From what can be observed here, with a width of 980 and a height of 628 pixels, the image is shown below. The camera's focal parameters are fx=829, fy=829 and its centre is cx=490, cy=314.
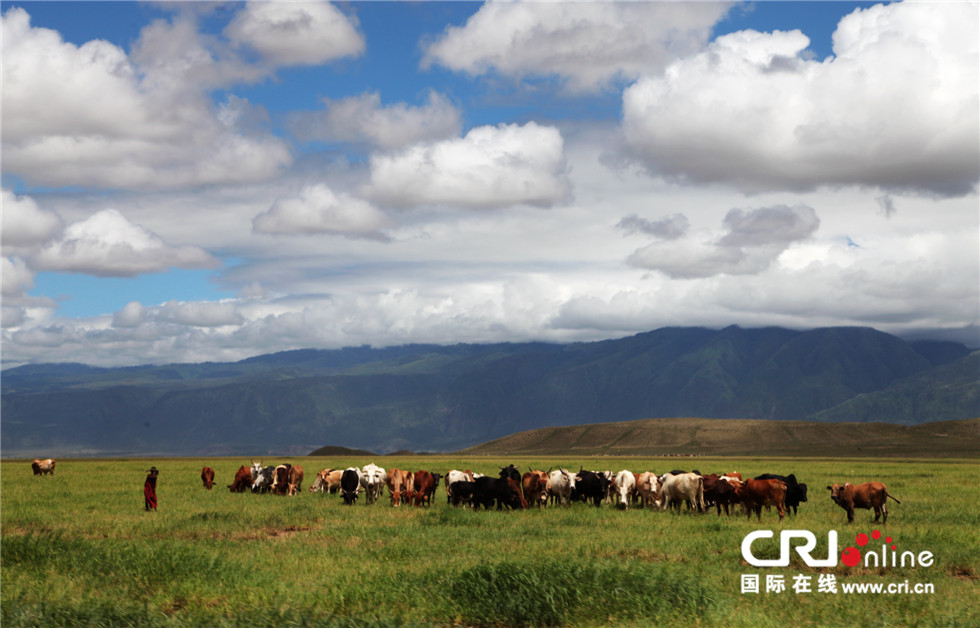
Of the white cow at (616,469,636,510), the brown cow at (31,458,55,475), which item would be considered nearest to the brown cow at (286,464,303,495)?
the white cow at (616,469,636,510)

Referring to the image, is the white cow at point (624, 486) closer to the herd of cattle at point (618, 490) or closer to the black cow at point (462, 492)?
the herd of cattle at point (618, 490)

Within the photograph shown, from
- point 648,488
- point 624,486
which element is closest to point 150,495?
point 624,486

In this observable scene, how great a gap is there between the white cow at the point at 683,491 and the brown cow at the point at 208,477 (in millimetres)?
25983

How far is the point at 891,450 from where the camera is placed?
146 meters

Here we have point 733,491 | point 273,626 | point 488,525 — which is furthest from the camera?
point 733,491

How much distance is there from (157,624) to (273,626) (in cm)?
189

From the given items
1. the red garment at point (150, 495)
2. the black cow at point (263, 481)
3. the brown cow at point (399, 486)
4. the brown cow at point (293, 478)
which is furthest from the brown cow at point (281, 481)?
the red garment at point (150, 495)

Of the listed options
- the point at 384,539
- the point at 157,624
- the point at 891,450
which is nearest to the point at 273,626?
the point at 157,624

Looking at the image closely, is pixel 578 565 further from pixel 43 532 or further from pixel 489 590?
pixel 43 532

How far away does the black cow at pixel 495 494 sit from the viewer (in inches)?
1344

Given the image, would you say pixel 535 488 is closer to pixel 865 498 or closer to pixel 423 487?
pixel 423 487

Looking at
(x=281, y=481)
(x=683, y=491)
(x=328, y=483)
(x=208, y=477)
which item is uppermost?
(x=683, y=491)

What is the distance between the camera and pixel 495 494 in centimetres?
3409

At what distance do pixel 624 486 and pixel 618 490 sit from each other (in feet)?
2.93
